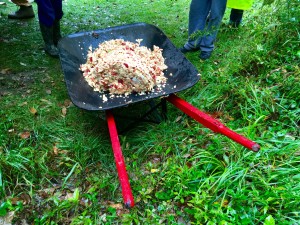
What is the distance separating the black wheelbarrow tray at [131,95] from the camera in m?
1.87

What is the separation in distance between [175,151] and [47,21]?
2300 millimetres

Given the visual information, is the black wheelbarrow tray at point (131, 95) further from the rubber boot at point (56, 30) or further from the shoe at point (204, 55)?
the rubber boot at point (56, 30)

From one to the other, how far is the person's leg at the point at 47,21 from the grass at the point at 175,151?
0.75 feet

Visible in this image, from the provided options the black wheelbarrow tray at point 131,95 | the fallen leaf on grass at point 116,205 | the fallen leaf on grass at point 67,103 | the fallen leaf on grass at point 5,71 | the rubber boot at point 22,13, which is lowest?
the fallen leaf on grass at point 116,205

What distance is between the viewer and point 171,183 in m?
2.04

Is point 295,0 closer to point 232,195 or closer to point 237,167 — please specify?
point 237,167

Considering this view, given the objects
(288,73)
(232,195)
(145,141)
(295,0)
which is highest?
(295,0)

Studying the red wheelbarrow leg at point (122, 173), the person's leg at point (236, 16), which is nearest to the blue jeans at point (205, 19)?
the person's leg at point (236, 16)

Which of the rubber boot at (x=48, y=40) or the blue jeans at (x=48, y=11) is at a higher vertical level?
the blue jeans at (x=48, y=11)

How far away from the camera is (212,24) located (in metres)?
3.41

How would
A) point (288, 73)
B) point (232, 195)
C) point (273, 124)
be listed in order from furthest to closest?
point (288, 73)
point (273, 124)
point (232, 195)

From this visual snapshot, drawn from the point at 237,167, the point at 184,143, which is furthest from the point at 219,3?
the point at 237,167

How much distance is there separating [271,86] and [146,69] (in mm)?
1295

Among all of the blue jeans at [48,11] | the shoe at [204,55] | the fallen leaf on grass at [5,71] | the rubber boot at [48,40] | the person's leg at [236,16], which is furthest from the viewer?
the person's leg at [236,16]
